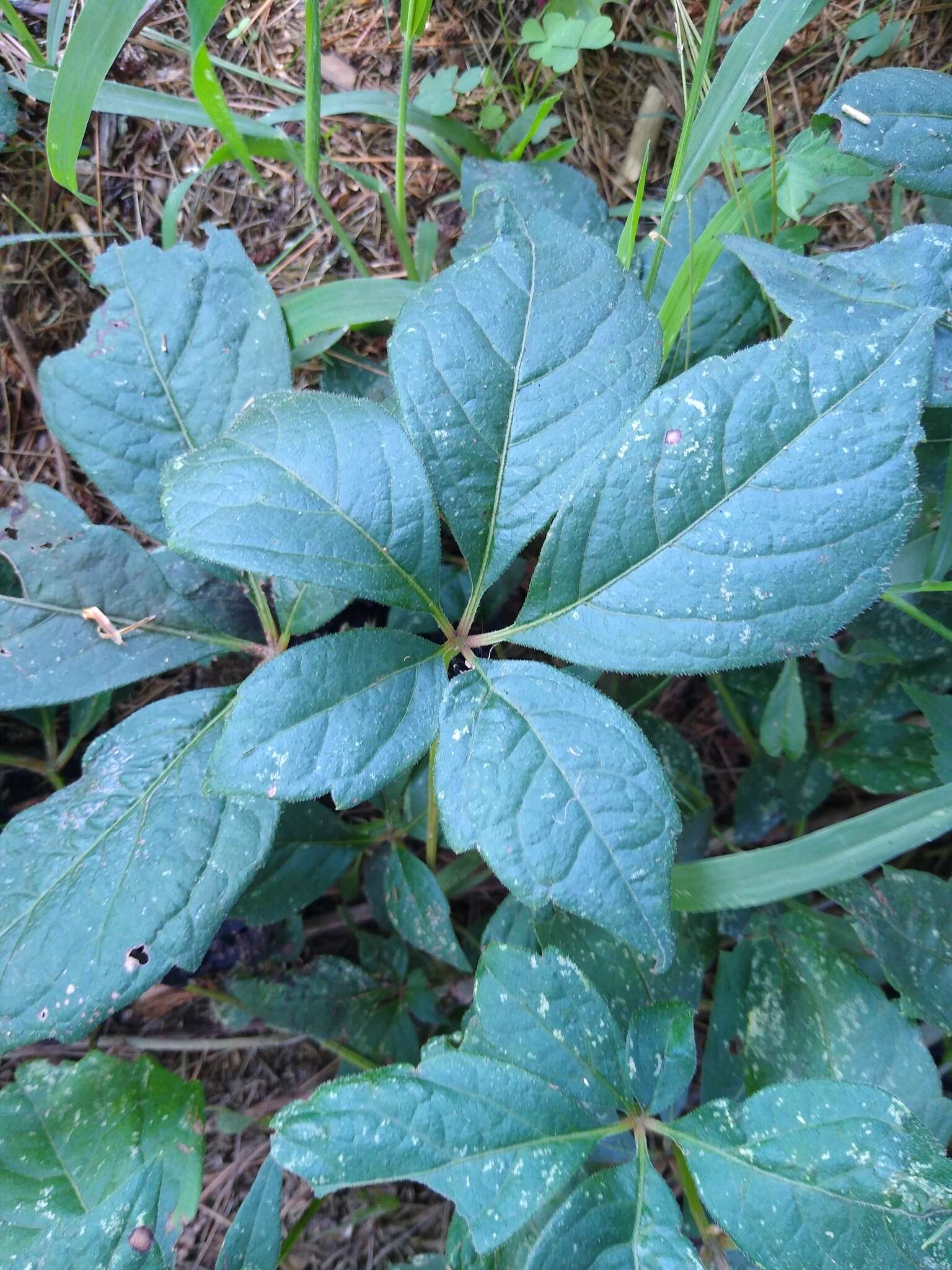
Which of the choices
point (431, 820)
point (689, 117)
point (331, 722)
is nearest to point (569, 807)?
point (331, 722)

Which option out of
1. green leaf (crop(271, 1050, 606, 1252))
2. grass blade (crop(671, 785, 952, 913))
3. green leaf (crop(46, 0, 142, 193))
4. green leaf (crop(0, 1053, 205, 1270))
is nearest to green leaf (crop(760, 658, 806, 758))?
grass blade (crop(671, 785, 952, 913))

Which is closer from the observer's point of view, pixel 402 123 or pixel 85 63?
pixel 85 63

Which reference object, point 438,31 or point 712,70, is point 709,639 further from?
point 438,31

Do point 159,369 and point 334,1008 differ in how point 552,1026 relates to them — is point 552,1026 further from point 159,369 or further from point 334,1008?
point 159,369

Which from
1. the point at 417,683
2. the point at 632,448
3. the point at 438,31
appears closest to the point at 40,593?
the point at 417,683

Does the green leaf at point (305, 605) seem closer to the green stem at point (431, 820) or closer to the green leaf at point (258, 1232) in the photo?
the green stem at point (431, 820)

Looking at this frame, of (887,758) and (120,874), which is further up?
(120,874)
